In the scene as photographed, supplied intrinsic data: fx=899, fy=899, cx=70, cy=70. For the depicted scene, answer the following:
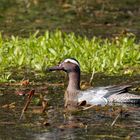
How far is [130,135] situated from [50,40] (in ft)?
20.6

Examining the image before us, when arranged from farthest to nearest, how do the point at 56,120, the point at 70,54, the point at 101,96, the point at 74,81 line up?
the point at 70,54
the point at 74,81
the point at 101,96
the point at 56,120

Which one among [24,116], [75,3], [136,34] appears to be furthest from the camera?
[75,3]

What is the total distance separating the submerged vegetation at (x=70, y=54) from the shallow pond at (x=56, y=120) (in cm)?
127

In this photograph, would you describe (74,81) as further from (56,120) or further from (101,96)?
(56,120)

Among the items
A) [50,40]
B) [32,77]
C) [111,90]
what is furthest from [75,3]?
[111,90]

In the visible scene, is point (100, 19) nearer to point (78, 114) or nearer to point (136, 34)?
point (136, 34)

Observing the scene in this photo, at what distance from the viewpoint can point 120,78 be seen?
1452cm

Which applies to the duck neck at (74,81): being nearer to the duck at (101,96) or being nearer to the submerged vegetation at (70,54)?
the duck at (101,96)

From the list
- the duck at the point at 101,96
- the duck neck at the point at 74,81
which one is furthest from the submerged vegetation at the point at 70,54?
the duck at the point at 101,96

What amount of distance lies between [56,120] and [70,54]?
4.53 metres

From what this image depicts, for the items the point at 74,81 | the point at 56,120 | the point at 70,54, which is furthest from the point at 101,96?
the point at 70,54

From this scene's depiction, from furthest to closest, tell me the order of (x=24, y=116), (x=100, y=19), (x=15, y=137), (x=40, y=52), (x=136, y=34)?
(x=100, y=19), (x=136, y=34), (x=40, y=52), (x=24, y=116), (x=15, y=137)

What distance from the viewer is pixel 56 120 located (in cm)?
1129

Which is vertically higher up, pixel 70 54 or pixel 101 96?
pixel 70 54
